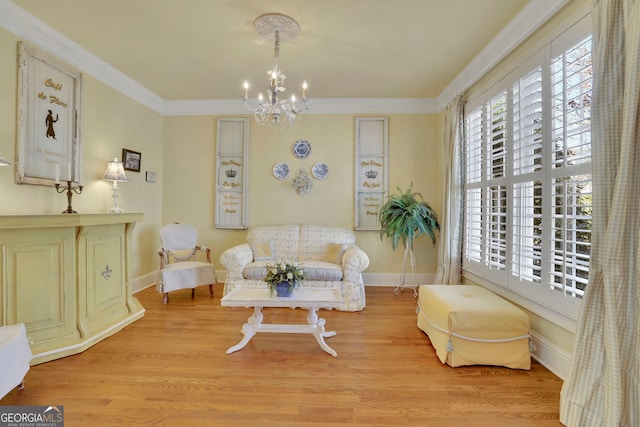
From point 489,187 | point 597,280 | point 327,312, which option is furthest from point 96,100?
point 597,280

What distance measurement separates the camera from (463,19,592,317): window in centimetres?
222

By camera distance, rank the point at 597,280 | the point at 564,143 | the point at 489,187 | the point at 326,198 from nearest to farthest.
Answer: the point at 597,280
the point at 564,143
the point at 489,187
the point at 326,198

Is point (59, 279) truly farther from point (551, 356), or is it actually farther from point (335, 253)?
point (551, 356)

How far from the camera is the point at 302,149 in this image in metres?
5.03

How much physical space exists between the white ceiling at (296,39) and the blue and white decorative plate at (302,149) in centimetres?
90

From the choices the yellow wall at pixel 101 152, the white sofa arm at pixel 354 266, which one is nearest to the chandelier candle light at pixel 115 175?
the yellow wall at pixel 101 152

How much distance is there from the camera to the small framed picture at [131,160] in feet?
14.0

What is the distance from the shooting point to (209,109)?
5090 mm

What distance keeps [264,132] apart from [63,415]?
411 cm

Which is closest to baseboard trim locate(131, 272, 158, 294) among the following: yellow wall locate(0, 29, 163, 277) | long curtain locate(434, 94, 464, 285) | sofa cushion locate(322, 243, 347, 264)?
yellow wall locate(0, 29, 163, 277)

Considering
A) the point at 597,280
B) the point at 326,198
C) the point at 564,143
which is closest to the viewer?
the point at 597,280

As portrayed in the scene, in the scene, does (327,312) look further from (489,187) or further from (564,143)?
(564,143)

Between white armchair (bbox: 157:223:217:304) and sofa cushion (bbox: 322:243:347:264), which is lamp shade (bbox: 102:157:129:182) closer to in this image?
white armchair (bbox: 157:223:217:304)

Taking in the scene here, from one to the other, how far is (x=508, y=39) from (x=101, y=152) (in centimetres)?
471
